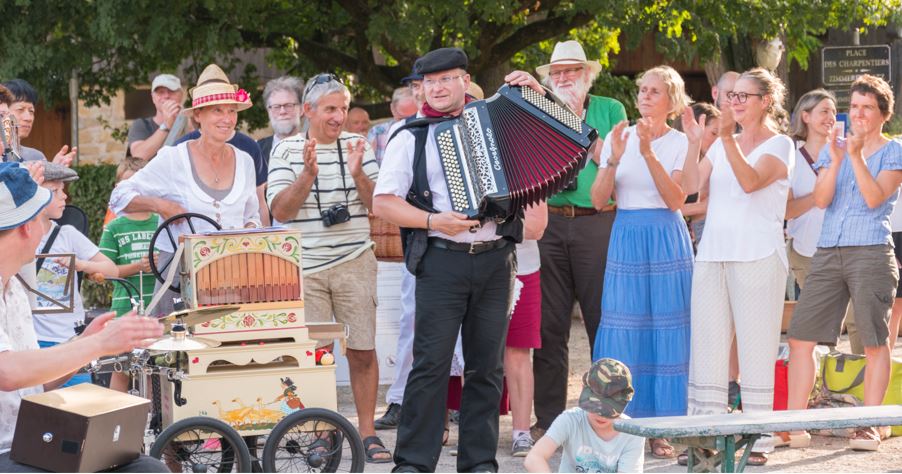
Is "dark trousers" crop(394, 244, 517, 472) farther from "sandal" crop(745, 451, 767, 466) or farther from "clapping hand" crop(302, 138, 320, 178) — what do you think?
"sandal" crop(745, 451, 767, 466)

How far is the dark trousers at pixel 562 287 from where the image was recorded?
730 cm

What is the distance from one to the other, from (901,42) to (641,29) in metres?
7.39

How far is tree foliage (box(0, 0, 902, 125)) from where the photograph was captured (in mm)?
12188

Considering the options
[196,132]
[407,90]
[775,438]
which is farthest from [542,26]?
[775,438]

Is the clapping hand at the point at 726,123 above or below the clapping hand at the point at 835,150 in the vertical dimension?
above

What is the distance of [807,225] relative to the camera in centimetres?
866

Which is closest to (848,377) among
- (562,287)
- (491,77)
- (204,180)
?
(562,287)

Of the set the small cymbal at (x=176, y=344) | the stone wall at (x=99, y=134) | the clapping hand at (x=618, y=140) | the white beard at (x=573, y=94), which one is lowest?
the small cymbal at (x=176, y=344)

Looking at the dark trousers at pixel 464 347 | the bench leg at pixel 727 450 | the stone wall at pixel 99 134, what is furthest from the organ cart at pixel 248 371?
the stone wall at pixel 99 134

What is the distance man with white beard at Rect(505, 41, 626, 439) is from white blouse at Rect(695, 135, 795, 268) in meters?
0.67

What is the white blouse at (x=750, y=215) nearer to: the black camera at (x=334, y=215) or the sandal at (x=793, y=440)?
the sandal at (x=793, y=440)

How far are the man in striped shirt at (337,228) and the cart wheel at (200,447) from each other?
120cm

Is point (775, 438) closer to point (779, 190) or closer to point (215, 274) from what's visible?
point (779, 190)

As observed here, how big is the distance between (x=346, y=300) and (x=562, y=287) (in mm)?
1225
